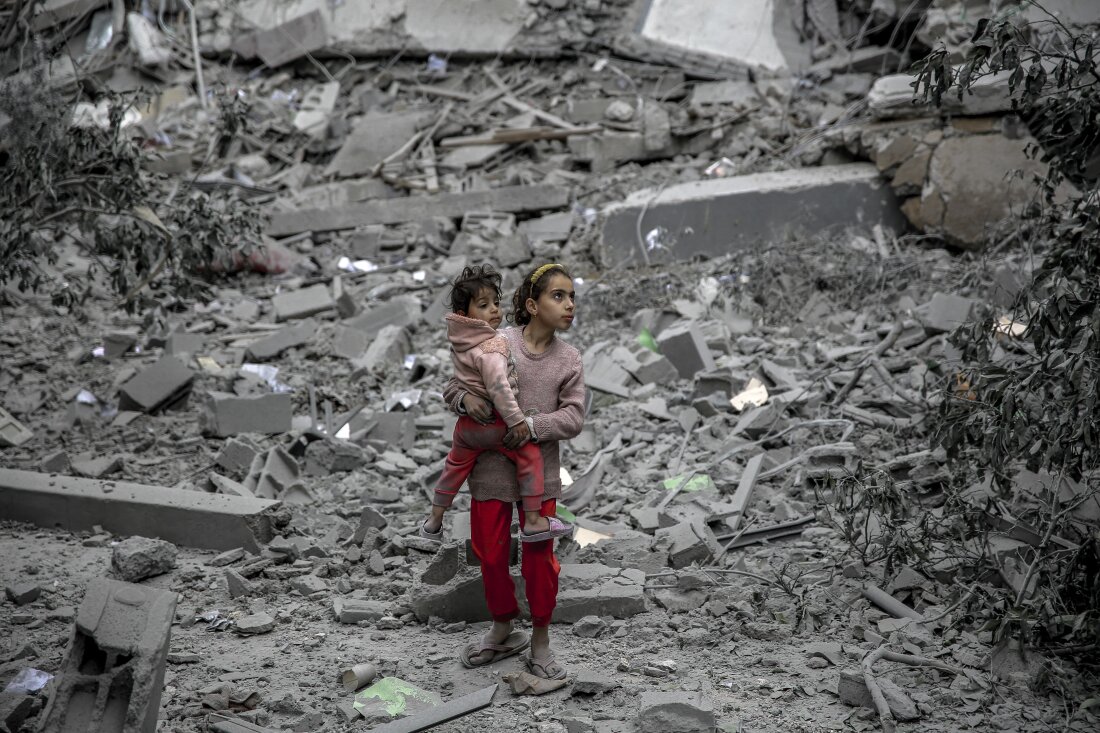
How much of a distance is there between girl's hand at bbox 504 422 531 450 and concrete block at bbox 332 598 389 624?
139 centimetres

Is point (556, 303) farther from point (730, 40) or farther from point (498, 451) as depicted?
point (730, 40)

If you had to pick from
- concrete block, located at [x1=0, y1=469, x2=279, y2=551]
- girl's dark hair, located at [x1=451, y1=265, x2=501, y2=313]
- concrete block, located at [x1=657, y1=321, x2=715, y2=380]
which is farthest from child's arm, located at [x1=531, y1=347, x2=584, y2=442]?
concrete block, located at [x1=657, y1=321, x2=715, y2=380]

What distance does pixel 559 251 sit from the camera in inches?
394

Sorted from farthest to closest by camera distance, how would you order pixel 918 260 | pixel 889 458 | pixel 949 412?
1. pixel 918 260
2. pixel 889 458
3. pixel 949 412

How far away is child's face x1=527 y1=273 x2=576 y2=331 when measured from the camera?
3484mm

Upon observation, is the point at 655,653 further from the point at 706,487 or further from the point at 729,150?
the point at 729,150

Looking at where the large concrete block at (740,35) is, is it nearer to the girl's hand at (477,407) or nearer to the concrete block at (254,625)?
the girl's hand at (477,407)

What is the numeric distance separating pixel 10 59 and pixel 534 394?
500 cm

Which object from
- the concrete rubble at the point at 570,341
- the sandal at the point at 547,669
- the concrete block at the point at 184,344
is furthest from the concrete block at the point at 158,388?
the sandal at the point at 547,669

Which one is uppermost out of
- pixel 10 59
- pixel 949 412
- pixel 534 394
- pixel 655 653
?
pixel 10 59

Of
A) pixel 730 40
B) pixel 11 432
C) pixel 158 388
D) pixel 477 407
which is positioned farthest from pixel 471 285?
pixel 730 40

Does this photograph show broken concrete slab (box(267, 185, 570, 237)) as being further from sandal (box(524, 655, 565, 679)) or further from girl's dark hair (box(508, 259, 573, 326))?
sandal (box(524, 655, 565, 679))

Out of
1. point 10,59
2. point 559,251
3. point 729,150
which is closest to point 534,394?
point 10,59

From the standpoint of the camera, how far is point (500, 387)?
11.2ft
